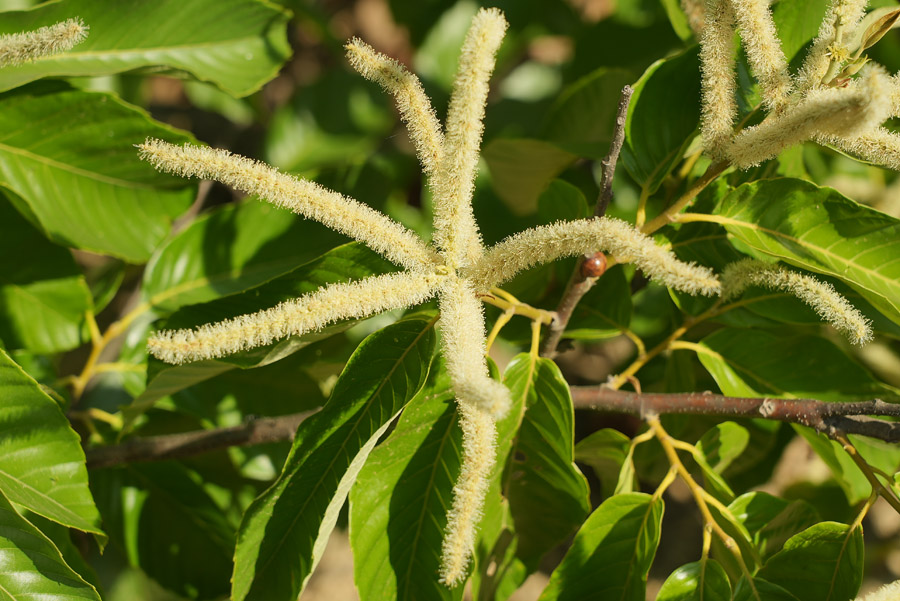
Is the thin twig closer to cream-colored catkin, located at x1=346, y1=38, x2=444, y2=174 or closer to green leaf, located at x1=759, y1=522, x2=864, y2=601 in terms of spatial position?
cream-colored catkin, located at x1=346, y1=38, x2=444, y2=174

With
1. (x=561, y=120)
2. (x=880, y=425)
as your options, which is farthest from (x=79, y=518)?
(x=561, y=120)

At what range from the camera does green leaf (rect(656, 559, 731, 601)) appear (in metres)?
1.27

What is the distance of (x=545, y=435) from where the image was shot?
4.28 feet

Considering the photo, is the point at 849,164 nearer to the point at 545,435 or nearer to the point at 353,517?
the point at 545,435

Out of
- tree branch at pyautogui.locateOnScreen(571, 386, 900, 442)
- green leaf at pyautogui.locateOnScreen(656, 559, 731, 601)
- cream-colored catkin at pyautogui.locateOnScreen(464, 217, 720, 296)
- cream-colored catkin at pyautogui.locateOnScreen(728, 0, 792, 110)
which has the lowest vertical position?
green leaf at pyautogui.locateOnScreen(656, 559, 731, 601)

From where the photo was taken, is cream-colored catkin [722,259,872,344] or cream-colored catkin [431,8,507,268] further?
cream-colored catkin [722,259,872,344]

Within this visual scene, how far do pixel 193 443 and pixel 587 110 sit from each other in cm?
137

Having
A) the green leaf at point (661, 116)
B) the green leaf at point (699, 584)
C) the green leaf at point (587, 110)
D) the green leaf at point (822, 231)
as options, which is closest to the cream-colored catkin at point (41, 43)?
the green leaf at point (661, 116)

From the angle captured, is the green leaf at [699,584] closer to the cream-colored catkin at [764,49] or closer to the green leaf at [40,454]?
the cream-colored catkin at [764,49]

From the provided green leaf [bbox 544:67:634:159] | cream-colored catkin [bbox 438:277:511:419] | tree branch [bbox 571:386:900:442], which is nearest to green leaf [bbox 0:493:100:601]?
cream-colored catkin [bbox 438:277:511:419]

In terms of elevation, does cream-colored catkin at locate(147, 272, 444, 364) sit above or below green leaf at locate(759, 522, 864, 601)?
above

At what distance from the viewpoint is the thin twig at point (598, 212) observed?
1121 millimetres

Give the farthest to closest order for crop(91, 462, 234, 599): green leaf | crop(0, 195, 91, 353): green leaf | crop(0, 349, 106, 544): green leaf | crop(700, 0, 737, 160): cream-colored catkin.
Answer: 1. crop(91, 462, 234, 599): green leaf
2. crop(0, 195, 91, 353): green leaf
3. crop(0, 349, 106, 544): green leaf
4. crop(700, 0, 737, 160): cream-colored catkin

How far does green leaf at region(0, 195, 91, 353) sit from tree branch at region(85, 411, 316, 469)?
1.23 feet
